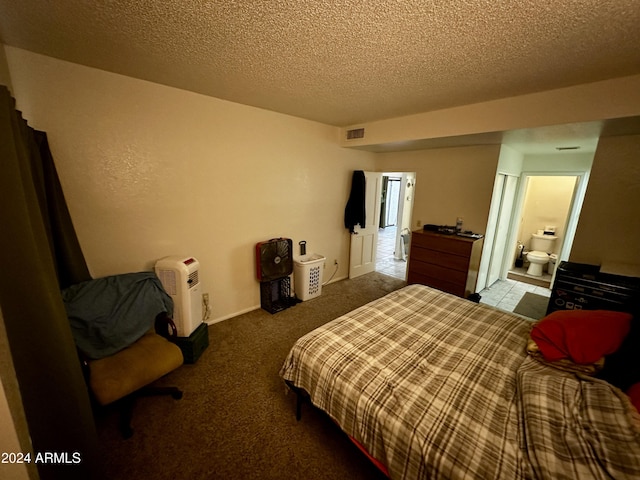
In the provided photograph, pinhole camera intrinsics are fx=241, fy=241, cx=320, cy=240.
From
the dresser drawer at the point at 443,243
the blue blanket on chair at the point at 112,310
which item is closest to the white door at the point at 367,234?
the dresser drawer at the point at 443,243

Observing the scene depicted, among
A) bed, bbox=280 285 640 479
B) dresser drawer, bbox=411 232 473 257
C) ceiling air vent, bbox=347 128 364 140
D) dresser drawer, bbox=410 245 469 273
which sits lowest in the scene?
bed, bbox=280 285 640 479

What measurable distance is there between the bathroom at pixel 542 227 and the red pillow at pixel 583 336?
3.77 metres

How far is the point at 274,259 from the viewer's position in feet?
10.2

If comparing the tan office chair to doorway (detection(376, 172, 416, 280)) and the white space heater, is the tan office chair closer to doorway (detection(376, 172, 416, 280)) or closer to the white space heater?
the white space heater

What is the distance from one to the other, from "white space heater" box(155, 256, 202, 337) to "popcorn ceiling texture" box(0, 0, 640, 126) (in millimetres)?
1584

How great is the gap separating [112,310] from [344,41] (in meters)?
2.38

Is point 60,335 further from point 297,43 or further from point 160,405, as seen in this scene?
point 297,43

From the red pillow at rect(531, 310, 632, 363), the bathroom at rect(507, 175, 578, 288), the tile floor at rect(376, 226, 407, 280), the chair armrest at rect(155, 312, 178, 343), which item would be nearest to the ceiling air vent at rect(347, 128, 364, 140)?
the tile floor at rect(376, 226, 407, 280)

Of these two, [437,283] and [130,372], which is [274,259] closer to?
[130,372]

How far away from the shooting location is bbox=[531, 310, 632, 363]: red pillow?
1364 mm

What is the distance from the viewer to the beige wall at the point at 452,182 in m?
3.23

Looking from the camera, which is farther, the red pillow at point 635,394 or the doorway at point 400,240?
the doorway at point 400,240

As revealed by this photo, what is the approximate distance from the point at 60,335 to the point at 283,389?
149cm

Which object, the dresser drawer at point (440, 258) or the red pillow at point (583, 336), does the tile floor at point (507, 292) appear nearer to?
the dresser drawer at point (440, 258)
